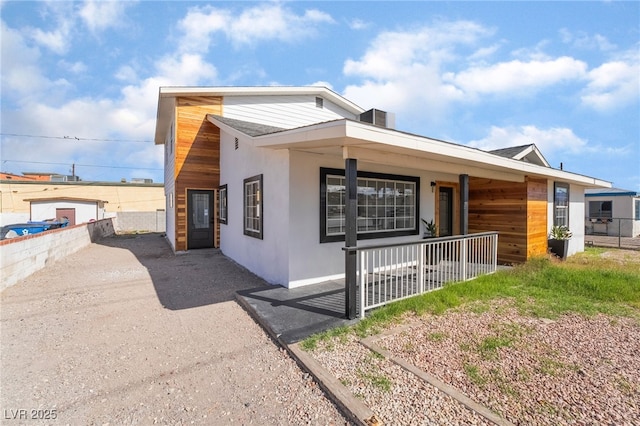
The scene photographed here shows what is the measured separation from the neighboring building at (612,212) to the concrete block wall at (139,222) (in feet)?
89.9

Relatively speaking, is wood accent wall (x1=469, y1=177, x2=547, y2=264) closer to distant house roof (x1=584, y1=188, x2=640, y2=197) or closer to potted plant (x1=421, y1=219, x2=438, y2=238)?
potted plant (x1=421, y1=219, x2=438, y2=238)

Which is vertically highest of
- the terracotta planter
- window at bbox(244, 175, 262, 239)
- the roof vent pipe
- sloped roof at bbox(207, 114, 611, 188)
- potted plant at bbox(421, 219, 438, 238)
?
the roof vent pipe

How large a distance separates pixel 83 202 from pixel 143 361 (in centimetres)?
2464

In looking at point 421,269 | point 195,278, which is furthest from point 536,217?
point 195,278

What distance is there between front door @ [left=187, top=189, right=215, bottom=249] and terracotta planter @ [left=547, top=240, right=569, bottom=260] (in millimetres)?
11095

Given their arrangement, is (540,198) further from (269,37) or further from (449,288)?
(269,37)

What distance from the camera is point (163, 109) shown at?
10695 millimetres

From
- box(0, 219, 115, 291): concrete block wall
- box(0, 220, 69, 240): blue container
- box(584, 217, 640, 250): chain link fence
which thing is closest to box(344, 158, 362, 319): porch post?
box(0, 219, 115, 291): concrete block wall

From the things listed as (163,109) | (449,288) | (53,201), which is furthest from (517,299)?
(53,201)

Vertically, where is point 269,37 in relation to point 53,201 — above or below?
above

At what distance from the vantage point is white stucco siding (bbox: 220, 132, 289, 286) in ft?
18.2

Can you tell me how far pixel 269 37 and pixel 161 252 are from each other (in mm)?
7890

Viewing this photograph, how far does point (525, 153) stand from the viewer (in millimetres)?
9125

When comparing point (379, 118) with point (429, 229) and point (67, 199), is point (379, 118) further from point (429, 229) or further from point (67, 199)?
point (67, 199)
